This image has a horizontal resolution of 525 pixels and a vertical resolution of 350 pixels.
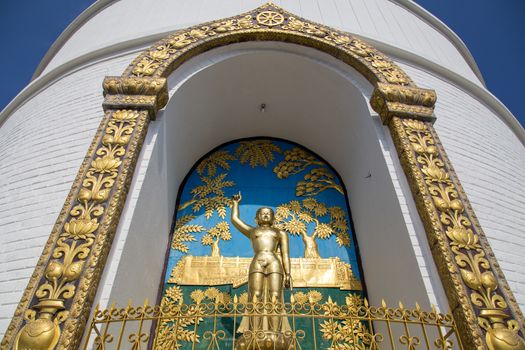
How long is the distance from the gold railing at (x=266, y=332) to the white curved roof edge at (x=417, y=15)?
240 inches

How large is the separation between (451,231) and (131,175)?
→ 109 inches

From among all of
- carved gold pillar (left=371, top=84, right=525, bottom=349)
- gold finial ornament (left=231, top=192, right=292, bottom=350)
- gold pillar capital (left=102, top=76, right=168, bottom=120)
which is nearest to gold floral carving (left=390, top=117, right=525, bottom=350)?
carved gold pillar (left=371, top=84, right=525, bottom=349)

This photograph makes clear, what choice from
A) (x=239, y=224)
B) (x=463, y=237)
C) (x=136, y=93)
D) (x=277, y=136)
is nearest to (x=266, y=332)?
(x=239, y=224)

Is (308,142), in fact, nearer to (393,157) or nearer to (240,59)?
(240,59)

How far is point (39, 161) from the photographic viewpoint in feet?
13.1

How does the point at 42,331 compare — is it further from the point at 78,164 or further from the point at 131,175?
the point at 78,164

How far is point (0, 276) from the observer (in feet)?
9.79

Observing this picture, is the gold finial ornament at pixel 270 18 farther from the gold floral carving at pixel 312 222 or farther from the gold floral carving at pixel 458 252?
the gold floral carving at pixel 312 222

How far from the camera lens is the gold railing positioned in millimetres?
2447

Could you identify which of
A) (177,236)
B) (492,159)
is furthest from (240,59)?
(492,159)

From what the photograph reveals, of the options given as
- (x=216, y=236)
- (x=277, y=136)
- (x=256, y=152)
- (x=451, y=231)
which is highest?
(x=277, y=136)

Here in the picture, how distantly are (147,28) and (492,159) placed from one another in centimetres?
527

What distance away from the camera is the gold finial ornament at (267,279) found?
9.97ft

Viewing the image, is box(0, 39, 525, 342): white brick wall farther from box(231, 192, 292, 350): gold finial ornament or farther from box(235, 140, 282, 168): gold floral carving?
box(235, 140, 282, 168): gold floral carving
